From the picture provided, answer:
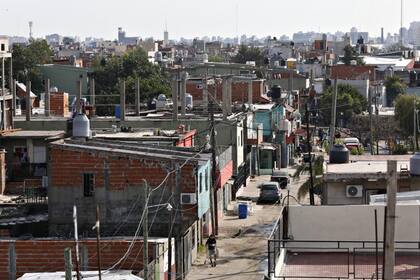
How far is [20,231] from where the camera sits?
30391mm

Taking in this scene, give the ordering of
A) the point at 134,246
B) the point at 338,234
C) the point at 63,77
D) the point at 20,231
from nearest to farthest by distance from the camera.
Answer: the point at 338,234
the point at 134,246
the point at 20,231
the point at 63,77

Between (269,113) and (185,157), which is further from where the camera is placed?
(269,113)

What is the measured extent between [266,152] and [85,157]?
30.5 m

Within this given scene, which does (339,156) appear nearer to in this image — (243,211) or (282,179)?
(243,211)

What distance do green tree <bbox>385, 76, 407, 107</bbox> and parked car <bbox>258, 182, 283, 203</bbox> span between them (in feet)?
193

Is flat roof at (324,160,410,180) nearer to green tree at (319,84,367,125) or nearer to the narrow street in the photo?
the narrow street

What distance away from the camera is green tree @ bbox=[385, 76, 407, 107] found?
349 ft

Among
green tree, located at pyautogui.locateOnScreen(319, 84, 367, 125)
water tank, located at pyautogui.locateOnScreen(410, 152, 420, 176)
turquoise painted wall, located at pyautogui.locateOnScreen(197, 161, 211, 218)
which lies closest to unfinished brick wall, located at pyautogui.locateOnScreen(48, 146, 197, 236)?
turquoise painted wall, located at pyautogui.locateOnScreen(197, 161, 211, 218)

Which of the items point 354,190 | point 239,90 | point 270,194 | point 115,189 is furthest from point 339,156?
point 239,90

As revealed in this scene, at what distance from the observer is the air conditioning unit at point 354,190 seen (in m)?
27.7

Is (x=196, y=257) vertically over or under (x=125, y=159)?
under

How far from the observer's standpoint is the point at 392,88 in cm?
10731

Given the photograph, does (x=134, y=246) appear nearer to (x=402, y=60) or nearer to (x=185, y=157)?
(x=185, y=157)

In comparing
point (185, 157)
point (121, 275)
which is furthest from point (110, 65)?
point (121, 275)
